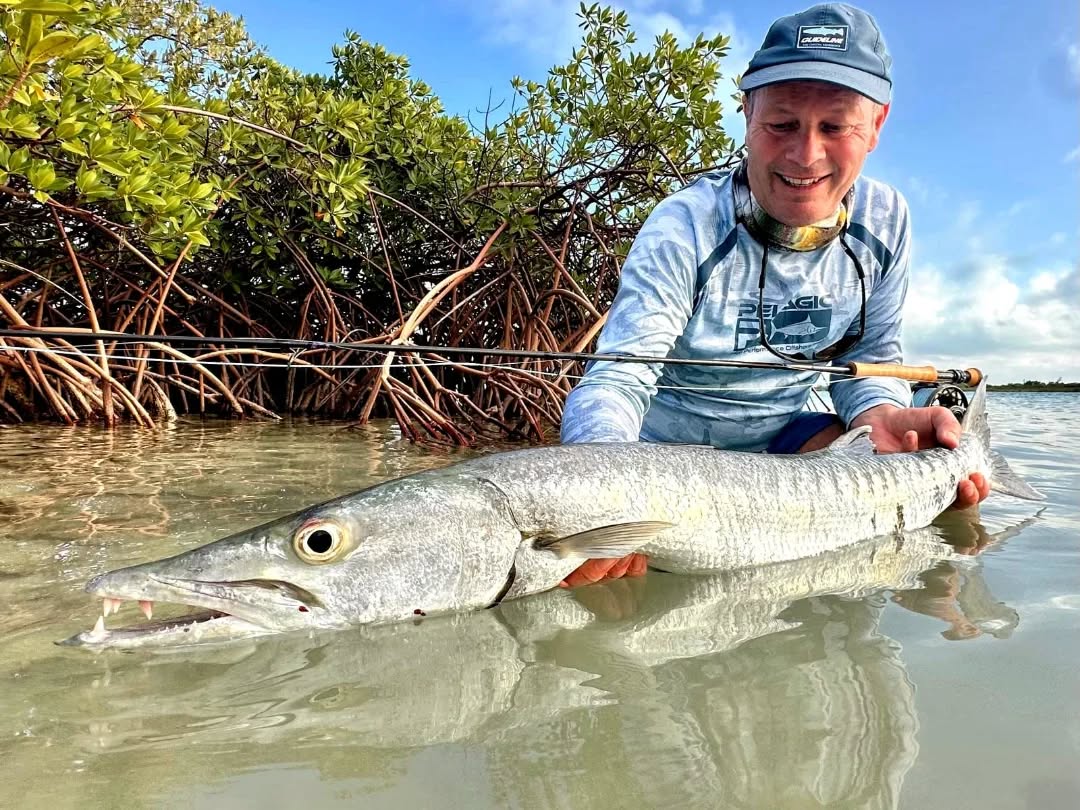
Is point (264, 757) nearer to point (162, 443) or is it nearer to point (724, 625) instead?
point (724, 625)

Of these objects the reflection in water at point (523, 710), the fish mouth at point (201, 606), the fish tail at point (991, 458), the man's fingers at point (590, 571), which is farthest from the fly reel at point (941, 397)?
the fish mouth at point (201, 606)

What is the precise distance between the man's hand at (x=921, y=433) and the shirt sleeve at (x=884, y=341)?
139 millimetres

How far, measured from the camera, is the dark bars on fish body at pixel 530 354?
210 cm

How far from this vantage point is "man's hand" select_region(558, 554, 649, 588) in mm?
1893

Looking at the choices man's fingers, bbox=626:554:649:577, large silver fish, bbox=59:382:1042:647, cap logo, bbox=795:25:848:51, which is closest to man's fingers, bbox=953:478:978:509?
large silver fish, bbox=59:382:1042:647

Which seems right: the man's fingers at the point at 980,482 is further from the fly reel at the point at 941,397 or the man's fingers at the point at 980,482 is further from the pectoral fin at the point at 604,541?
the pectoral fin at the point at 604,541

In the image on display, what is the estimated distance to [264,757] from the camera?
1146 mm

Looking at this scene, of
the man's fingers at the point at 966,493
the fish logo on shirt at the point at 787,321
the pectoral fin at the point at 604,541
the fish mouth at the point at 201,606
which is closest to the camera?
the fish mouth at the point at 201,606

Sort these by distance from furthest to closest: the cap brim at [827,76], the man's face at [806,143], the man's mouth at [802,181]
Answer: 1. the man's mouth at [802,181]
2. the man's face at [806,143]
3. the cap brim at [827,76]

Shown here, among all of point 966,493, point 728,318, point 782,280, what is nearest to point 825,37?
point 782,280

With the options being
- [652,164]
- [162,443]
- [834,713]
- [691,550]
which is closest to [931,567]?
[691,550]

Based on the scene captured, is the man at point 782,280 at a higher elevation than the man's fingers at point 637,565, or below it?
higher

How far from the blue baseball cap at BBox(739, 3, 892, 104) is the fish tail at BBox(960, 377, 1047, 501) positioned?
129 centimetres

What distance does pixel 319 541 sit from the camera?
164cm
